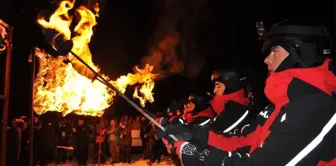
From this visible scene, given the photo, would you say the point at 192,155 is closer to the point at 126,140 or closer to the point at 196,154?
the point at 196,154

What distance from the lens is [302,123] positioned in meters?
2.75

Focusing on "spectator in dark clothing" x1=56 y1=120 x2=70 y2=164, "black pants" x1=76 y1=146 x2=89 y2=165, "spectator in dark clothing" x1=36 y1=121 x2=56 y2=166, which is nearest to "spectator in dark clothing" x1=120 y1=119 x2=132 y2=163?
"black pants" x1=76 y1=146 x2=89 y2=165

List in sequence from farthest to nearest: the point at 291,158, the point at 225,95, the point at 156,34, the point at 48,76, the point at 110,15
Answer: the point at 110,15 < the point at 156,34 < the point at 48,76 < the point at 225,95 < the point at 291,158

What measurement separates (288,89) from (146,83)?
34.1 ft

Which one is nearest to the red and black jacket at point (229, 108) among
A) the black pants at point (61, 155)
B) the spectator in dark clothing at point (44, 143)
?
the spectator in dark clothing at point (44, 143)

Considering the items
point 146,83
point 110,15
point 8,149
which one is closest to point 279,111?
point 8,149

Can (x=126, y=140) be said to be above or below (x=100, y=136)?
below

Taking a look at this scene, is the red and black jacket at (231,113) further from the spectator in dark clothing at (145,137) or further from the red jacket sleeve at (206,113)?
the spectator in dark clothing at (145,137)

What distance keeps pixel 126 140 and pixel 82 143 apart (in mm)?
2315

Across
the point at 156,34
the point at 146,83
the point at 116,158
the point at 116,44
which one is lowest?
the point at 116,158

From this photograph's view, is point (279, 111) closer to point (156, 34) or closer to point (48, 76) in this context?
point (48, 76)

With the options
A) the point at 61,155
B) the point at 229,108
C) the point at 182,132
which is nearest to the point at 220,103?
the point at 229,108

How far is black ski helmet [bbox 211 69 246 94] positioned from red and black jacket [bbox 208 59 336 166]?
3120mm

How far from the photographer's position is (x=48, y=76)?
12609mm
